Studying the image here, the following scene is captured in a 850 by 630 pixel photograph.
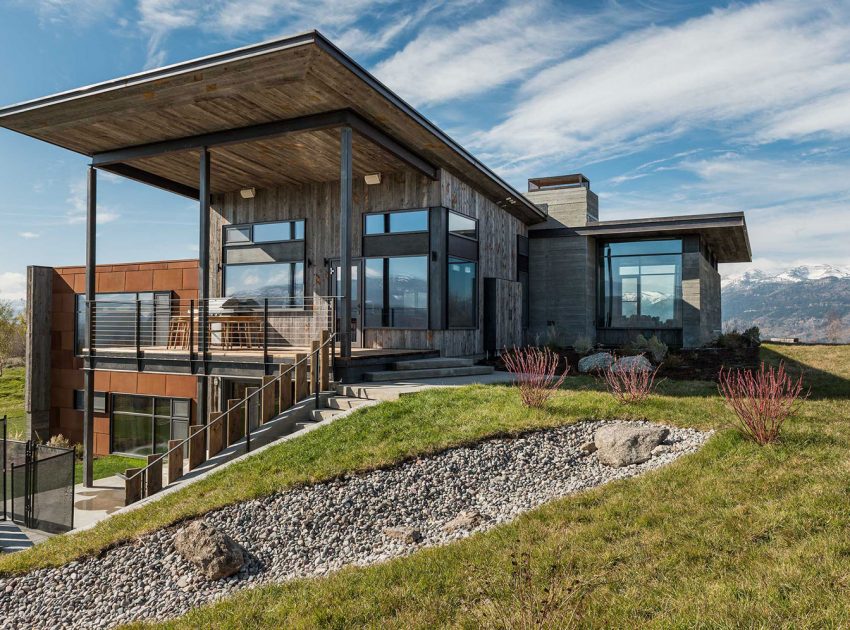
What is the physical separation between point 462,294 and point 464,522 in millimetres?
8794

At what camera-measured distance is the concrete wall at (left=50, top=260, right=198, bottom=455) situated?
48.3 ft

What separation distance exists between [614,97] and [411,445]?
29.3ft

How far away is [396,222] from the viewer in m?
12.8

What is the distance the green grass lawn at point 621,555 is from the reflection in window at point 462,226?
292 inches

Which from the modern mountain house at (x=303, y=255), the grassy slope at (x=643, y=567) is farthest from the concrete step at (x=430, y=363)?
the grassy slope at (x=643, y=567)

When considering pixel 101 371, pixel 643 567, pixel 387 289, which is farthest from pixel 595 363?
pixel 101 371

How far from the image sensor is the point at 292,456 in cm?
664

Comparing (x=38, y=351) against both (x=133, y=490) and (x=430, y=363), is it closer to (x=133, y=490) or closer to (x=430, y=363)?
(x=133, y=490)

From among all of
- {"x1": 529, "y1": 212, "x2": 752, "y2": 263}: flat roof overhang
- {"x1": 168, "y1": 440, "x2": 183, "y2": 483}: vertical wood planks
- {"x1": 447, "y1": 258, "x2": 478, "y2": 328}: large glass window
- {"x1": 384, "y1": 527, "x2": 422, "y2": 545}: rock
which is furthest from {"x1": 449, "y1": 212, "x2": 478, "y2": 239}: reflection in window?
{"x1": 384, "y1": 527, "x2": 422, "y2": 545}: rock

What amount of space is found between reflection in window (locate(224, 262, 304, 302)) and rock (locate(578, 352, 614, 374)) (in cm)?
672

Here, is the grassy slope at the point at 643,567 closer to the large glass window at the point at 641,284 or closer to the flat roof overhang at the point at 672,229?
the flat roof overhang at the point at 672,229

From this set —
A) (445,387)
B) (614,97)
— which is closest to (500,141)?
(614,97)

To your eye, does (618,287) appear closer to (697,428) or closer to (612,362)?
(612,362)

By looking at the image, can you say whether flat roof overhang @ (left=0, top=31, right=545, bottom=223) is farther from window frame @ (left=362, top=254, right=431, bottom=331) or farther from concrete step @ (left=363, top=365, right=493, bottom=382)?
concrete step @ (left=363, top=365, right=493, bottom=382)
